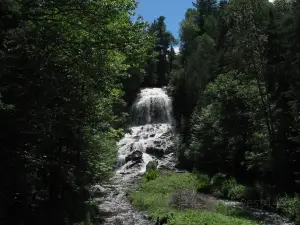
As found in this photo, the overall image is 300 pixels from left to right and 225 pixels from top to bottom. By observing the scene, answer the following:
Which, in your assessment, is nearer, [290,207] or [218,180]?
[290,207]

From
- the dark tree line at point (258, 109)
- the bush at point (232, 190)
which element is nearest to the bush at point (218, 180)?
the bush at point (232, 190)

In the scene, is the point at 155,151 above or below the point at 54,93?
above

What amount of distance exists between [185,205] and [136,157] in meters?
22.1

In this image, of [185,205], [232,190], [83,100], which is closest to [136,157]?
[232,190]

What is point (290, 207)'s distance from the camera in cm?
1797

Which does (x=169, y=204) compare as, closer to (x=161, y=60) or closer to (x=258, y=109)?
(x=258, y=109)

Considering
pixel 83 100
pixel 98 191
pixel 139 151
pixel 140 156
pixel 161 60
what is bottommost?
pixel 98 191

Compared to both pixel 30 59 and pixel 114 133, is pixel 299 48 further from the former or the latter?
pixel 30 59

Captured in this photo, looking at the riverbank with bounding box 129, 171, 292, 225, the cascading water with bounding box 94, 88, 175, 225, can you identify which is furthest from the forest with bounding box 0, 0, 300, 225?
the riverbank with bounding box 129, 171, 292, 225

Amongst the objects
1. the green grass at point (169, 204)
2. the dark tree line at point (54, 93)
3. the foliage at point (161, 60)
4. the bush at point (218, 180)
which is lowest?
the green grass at point (169, 204)

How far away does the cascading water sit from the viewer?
20655 mm

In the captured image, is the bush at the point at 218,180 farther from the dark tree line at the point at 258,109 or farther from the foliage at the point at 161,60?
the foliage at the point at 161,60

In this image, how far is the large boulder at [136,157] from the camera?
4066 cm

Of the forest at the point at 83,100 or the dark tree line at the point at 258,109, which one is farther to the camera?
the dark tree line at the point at 258,109
